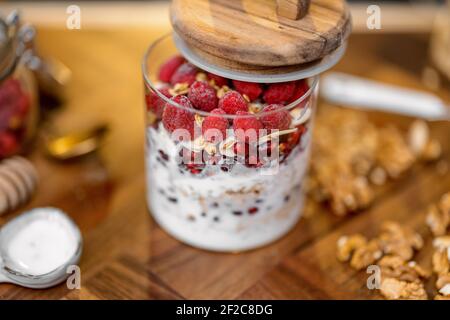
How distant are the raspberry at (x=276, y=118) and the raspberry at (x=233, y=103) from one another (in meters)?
0.02

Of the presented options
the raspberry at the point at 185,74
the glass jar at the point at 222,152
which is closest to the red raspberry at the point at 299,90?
the glass jar at the point at 222,152

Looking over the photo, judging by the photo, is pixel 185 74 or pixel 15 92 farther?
pixel 15 92

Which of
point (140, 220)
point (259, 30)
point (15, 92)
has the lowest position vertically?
point (140, 220)

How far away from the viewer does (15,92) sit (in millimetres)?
809

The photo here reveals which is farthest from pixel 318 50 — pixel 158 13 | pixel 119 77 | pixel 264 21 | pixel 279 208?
pixel 158 13

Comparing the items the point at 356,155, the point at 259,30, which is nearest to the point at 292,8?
the point at 259,30

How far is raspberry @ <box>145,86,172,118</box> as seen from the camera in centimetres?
67

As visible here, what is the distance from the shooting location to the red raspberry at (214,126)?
62 centimetres

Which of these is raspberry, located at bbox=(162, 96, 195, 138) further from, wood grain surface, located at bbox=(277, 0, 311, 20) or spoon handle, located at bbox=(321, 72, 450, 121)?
spoon handle, located at bbox=(321, 72, 450, 121)

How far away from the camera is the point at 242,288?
28.0 inches

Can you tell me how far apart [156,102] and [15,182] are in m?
0.23

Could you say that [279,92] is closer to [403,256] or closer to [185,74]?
[185,74]

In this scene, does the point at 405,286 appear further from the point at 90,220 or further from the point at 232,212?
the point at 90,220

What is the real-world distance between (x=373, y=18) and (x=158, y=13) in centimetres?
38
